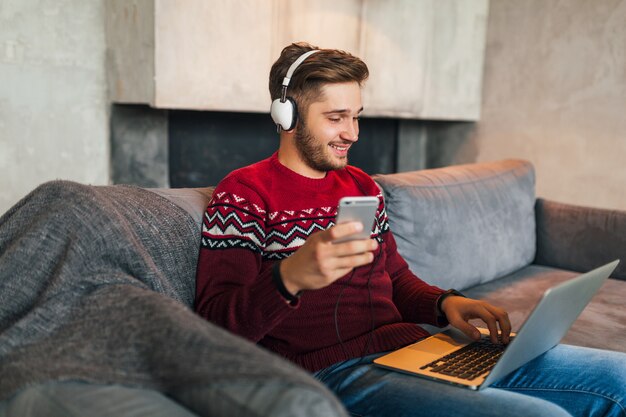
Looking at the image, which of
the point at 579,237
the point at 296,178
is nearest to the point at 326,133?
the point at 296,178

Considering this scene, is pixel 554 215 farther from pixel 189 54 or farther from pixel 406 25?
pixel 189 54

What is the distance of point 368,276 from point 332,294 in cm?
11

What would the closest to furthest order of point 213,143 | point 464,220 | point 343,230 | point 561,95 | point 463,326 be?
point 343,230, point 463,326, point 464,220, point 213,143, point 561,95

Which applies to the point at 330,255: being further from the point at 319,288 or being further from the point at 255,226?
the point at 255,226

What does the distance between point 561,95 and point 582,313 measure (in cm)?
167

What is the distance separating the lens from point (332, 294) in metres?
1.40

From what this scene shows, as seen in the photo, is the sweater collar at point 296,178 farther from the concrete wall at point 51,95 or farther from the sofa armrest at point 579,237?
the sofa armrest at point 579,237

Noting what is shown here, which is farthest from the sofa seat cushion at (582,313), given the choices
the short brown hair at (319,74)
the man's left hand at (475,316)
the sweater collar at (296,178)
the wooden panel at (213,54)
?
the wooden panel at (213,54)

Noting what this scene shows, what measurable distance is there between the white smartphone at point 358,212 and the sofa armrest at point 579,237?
1823 mm

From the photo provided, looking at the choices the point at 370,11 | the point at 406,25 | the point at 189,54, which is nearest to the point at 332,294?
the point at 189,54

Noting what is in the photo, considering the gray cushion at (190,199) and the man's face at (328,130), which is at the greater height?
the man's face at (328,130)

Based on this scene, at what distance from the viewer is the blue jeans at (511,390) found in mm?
1149

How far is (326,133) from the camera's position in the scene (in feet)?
4.82

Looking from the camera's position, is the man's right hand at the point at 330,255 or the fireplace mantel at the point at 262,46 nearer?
the man's right hand at the point at 330,255
